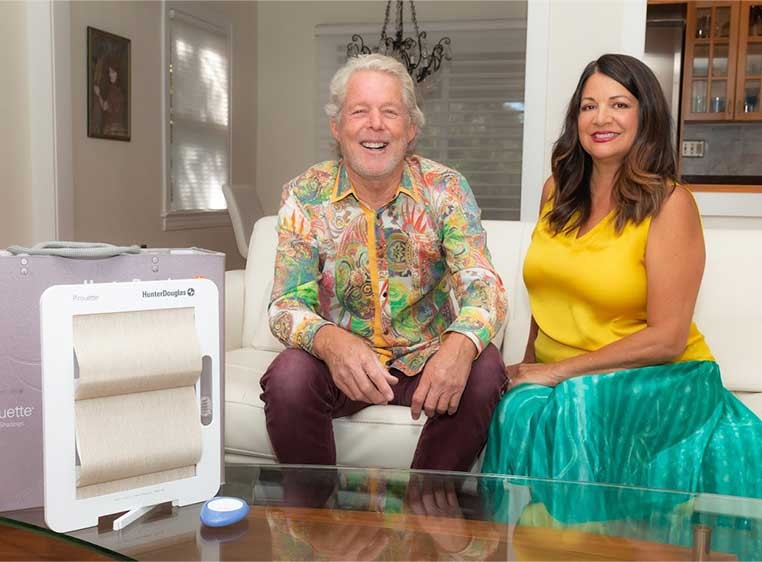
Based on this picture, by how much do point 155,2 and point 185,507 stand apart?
14.3 ft

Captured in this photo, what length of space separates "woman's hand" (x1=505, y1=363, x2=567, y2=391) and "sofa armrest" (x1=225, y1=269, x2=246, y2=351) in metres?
0.93

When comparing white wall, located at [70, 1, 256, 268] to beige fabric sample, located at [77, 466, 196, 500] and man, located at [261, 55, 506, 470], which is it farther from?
beige fabric sample, located at [77, 466, 196, 500]

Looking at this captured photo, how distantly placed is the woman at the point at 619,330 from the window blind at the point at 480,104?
4346 millimetres

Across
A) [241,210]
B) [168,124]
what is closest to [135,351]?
[241,210]

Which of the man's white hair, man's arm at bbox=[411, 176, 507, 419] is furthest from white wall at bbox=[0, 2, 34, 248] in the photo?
man's arm at bbox=[411, 176, 507, 419]

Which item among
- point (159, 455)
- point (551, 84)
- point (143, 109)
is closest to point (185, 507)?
point (159, 455)

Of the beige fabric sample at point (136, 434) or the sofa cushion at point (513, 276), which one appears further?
the sofa cushion at point (513, 276)

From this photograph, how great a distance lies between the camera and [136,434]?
1034 mm

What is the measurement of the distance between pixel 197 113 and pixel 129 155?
993mm

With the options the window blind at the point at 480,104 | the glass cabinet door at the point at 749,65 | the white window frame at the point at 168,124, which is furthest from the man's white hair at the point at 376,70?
the glass cabinet door at the point at 749,65

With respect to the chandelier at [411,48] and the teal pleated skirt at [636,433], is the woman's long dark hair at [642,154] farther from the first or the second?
the chandelier at [411,48]

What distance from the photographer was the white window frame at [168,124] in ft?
16.4

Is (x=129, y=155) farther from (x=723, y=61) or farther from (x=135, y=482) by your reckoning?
(x=723, y=61)

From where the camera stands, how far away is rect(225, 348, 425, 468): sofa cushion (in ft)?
5.74
